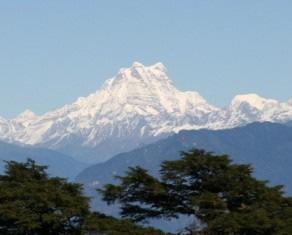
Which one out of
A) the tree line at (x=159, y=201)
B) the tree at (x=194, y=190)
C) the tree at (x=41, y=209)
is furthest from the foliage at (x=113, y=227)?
the tree at (x=194, y=190)

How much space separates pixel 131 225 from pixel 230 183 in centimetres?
689

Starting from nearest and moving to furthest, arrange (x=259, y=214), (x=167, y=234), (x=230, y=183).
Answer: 1. (x=259, y=214)
2. (x=167, y=234)
3. (x=230, y=183)

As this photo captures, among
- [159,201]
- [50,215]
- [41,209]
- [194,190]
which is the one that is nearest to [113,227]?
[50,215]

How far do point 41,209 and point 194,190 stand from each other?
8.43 m

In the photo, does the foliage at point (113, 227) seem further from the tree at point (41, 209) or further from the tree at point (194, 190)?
the tree at point (194, 190)

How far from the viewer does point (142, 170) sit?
1617 inches

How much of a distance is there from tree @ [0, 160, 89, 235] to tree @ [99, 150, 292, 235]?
134 inches

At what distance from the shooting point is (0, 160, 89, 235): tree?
35969 mm

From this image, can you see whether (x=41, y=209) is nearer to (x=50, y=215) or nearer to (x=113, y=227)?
(x=50, y=215)

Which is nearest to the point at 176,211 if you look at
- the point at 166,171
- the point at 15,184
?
the point at 166,171

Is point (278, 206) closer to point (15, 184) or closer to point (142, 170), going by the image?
point (142, 170)

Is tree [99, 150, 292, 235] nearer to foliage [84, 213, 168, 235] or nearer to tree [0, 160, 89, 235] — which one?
tree [0, 160, 89, 235]

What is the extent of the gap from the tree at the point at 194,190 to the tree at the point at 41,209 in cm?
340

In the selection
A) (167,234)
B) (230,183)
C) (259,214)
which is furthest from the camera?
(230,183)
